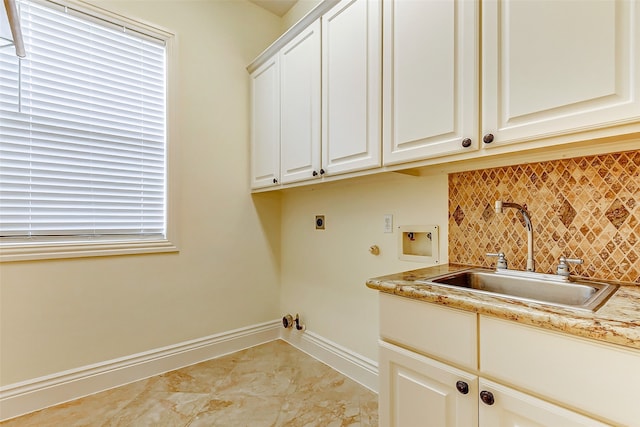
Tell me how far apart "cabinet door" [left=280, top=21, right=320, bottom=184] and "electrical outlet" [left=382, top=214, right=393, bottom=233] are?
50 centimetres

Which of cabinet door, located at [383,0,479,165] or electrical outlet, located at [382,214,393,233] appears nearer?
cabinet door, located at [383,0,479,165]

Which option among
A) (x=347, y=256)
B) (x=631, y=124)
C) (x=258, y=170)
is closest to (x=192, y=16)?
(x=258, y=170)

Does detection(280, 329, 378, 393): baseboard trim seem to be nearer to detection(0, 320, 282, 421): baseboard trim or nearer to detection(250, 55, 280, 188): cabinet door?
detection(0, 320, 282, 421): baseboard trim

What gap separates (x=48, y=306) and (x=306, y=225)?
169 cm

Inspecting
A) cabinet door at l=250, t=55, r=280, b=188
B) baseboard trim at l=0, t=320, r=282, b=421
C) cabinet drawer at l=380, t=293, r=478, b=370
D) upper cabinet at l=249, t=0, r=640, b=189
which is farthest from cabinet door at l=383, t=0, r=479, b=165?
baseboard trim at l=0, t=320, r=282, b=421

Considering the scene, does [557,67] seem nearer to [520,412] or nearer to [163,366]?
[520,412]

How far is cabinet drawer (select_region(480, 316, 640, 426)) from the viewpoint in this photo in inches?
27.7

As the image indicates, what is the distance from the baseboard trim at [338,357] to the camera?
76.6 inches

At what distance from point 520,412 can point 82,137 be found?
248 centimetres

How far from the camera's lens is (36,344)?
1.75m

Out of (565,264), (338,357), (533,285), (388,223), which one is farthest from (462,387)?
(338,357)

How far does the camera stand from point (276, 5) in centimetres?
262

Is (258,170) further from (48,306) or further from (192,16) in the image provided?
(48,306)

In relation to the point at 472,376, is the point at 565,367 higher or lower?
higher
